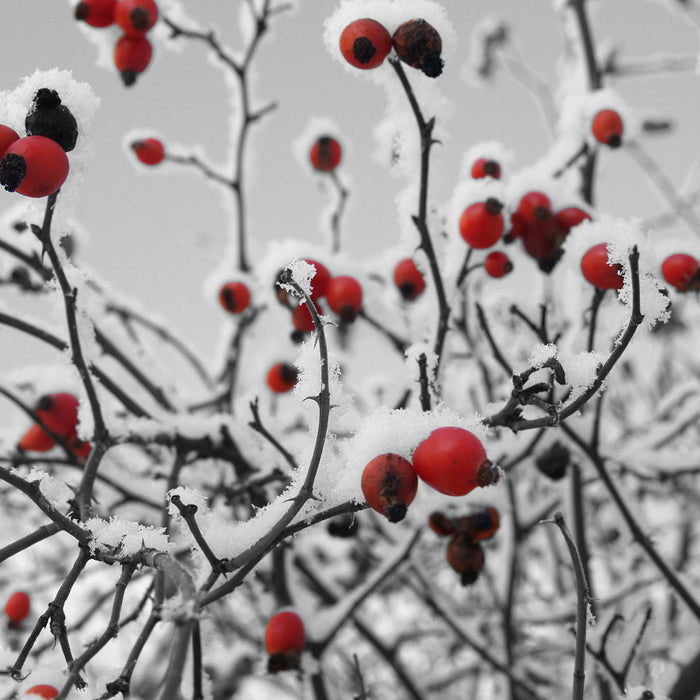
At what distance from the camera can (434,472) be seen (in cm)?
115

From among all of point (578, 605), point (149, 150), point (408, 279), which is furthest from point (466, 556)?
point (149, 150)

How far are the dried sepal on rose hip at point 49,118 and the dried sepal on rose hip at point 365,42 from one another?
0.68 meters

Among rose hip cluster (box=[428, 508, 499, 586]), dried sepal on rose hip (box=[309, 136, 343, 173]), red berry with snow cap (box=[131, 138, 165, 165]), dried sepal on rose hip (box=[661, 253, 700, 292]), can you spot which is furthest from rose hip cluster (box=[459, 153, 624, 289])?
red berry with snow cap (box=[131, 138, 165, 165])

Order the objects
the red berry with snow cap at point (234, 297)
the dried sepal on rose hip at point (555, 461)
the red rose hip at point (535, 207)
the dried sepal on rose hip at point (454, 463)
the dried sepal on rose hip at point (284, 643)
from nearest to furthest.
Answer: the dried sepal on rose hip at point (454, 463) → the dried sepal on rose hip at point (284, 643) → the red rose hip at point (535, 207) → the dried sepal on rose hip at point (555, 461) → the red berry with snow cap at point (234, 297)

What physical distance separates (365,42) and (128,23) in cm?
118

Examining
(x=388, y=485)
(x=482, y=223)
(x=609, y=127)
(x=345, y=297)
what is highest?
(x=609, y=127)

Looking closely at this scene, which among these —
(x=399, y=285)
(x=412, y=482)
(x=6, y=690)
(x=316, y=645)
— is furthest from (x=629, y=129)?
(x=6, y=690)

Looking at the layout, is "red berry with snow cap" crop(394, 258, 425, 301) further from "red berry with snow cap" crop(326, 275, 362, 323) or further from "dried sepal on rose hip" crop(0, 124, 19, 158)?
"dried sepal on rose hip" crop(0, 124, 19, 158)

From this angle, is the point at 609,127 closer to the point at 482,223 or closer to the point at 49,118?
the point at 482,223

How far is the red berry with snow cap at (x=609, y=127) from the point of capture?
→ 250cm

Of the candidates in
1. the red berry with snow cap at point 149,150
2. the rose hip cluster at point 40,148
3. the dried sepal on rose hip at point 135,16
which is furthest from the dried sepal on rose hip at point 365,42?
the red berry with snow cap at point 149,150

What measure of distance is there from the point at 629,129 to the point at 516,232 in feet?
2.90

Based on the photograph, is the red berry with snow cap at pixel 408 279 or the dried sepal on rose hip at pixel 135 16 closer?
the dried sepal on rose hip at pixel 135 16

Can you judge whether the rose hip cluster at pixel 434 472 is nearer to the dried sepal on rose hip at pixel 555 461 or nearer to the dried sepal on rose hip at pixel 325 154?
the dried sepal on rose hip at pixel 555 461
